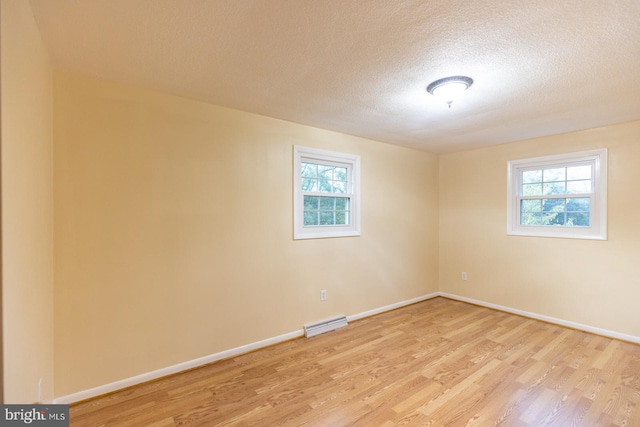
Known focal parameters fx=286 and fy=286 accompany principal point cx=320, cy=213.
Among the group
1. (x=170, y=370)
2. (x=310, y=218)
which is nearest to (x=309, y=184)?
(x=310, y=218)

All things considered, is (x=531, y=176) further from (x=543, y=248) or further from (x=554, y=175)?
(x=543, y=248)

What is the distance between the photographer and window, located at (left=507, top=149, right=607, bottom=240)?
10.6ft

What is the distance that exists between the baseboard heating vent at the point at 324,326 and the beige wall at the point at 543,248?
221 cm

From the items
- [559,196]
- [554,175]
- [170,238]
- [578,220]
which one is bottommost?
[170,238]

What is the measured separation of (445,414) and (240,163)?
258cm

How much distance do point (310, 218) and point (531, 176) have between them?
3.05 meters

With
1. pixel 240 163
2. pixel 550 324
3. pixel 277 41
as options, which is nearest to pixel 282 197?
pixel 240 163

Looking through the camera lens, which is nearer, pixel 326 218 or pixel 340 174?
pixel 326 218

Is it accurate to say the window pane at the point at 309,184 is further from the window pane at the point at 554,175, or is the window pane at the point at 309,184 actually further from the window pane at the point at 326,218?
the window pane at the point at 554,175

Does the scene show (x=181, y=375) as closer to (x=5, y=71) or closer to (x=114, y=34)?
(x=5, y=71)

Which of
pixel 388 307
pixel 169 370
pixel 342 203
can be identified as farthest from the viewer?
pixel 388 307

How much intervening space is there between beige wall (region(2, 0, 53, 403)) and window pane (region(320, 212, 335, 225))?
2.40 metres

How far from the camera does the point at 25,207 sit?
4.49 feet

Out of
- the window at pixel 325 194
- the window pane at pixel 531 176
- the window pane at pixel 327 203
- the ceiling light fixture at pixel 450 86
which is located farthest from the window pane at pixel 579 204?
the window pane at pixel 327 203
